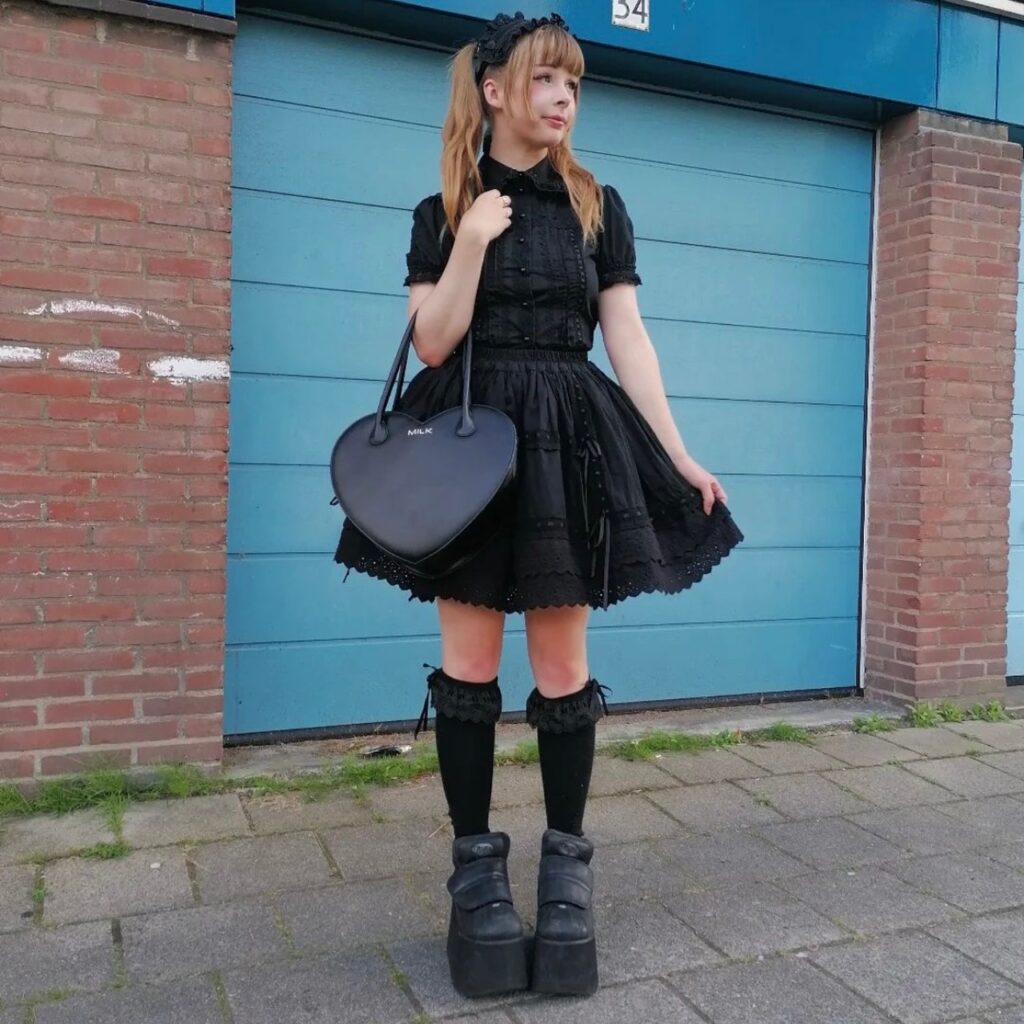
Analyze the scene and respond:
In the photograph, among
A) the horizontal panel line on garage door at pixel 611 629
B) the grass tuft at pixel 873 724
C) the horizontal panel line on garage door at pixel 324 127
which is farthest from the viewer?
the grass tuft at pixel 873 724

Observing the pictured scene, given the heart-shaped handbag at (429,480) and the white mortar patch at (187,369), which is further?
the white mortar patch at (187,369)

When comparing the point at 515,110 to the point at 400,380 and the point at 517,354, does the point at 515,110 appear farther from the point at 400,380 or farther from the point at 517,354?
the point at 400,380

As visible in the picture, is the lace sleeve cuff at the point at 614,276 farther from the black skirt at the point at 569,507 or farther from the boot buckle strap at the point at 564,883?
the boot buckle strap at the point at 564,883

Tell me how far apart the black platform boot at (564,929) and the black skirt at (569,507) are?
0.56 metres

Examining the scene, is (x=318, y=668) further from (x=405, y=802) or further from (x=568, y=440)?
(x=568, y=440)

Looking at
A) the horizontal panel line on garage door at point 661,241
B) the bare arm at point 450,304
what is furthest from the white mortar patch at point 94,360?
the bare arm at point 450,304

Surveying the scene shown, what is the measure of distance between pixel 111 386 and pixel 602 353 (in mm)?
1918

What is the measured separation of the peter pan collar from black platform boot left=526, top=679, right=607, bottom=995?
3.47 ft

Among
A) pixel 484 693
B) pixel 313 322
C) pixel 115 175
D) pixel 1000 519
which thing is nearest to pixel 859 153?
pixel 1000 519

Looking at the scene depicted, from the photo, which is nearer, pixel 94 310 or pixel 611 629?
pixel 94 310

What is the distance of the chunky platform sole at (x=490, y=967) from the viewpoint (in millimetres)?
1979

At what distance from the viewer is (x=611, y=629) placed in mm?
4168

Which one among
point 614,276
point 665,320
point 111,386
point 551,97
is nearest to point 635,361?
point 614,276

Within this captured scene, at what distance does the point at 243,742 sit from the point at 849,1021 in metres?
2.36
